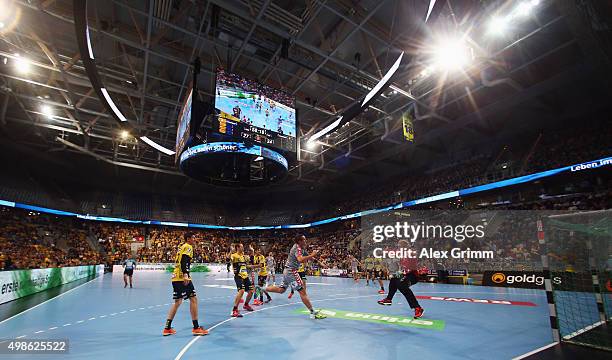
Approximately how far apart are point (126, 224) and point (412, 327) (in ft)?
131

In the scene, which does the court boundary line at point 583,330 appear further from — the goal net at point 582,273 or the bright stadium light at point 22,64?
the bright stadium light at point 22,64

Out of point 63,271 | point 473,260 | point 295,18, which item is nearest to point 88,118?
point 63,271

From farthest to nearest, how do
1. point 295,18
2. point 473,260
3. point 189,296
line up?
point 473,260
point 295,18
point 189,296

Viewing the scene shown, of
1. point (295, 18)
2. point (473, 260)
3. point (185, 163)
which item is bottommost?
point (473, 260)

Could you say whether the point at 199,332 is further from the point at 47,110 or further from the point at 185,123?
the point at 47,110

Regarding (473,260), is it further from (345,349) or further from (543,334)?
(345,349)

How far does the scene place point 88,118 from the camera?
22.4 meters

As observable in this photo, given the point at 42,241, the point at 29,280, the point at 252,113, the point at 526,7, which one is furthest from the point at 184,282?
the point at 42,241

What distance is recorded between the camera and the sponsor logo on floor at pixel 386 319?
7605mm

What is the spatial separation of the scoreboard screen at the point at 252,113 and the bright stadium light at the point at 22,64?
1017 centimetres

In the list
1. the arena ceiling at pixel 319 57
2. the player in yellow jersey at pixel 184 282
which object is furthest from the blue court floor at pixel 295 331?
the arena ceiling at pixel 319 57

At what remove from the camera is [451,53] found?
13648 mm

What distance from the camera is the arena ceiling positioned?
12.1 meters

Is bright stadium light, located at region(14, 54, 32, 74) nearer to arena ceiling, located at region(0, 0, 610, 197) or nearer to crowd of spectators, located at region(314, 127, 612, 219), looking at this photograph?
arena ceiling, located at region(0, 0, 610, 197)
